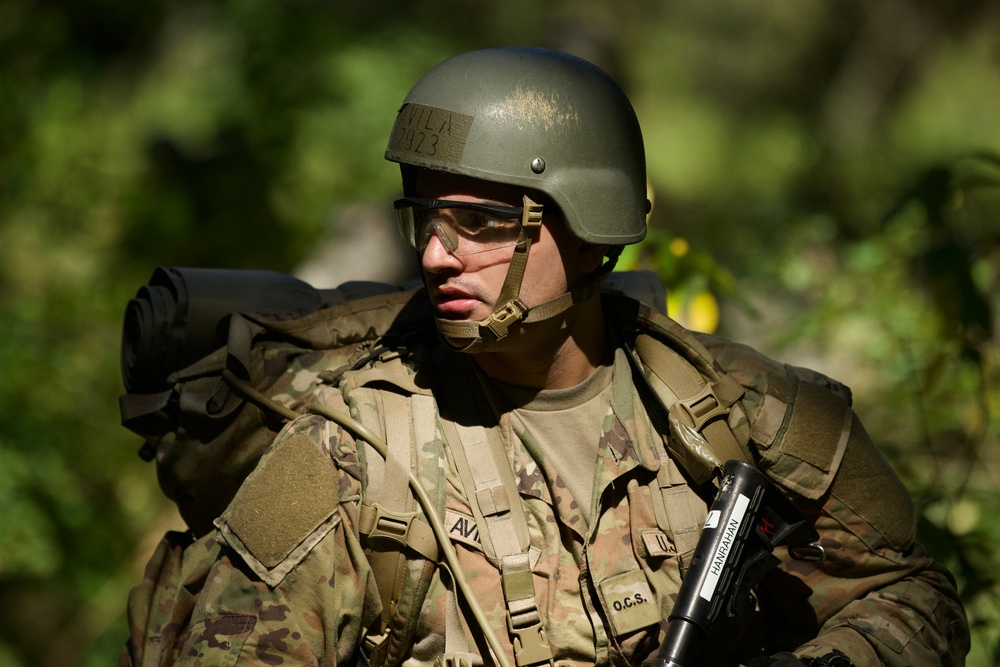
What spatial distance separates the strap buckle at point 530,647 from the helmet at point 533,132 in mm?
1115

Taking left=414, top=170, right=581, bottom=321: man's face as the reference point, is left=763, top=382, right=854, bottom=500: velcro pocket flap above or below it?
below

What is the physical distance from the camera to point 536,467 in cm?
323

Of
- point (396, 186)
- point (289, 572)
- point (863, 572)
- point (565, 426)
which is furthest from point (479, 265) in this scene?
point (396, 186)

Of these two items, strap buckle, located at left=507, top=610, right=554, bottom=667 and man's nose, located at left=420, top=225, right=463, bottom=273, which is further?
man's nose, located at left=420, top=225, right=463, bottom=273

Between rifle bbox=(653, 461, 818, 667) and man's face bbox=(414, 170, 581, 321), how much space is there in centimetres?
75

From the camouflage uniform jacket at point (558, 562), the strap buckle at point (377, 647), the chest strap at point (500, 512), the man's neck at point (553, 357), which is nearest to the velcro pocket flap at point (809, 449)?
the camouflage uniform jacket at point (558, 562)

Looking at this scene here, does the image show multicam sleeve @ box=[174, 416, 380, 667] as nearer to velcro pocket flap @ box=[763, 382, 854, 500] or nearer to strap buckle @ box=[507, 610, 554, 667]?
strap buckle @ box=[507, 610, 554, 667]

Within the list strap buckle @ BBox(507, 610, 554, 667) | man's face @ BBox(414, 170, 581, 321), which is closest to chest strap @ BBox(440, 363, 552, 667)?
strap buckle @ BBox(507, 610, 554, 667)

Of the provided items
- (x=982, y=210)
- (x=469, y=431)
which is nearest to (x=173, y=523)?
(x=469, y=431)

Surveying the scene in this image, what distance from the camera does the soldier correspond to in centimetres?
294

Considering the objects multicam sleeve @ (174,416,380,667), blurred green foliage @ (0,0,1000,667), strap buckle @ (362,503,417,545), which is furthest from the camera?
blurred green foliage @ (0,0,1000,667)

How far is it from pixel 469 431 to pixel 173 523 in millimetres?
5942

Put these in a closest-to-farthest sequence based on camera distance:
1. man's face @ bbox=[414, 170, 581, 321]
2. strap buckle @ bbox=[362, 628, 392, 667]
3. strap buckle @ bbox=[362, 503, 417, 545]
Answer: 1. strap buckle @ bbox=[362, 503, 417, 545]
2. strap buckle @ bbox=[362, 628, 392, 667]
3. man's face @ bbox=[414, 170, 581, 321]

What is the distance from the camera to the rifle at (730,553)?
281 cm
